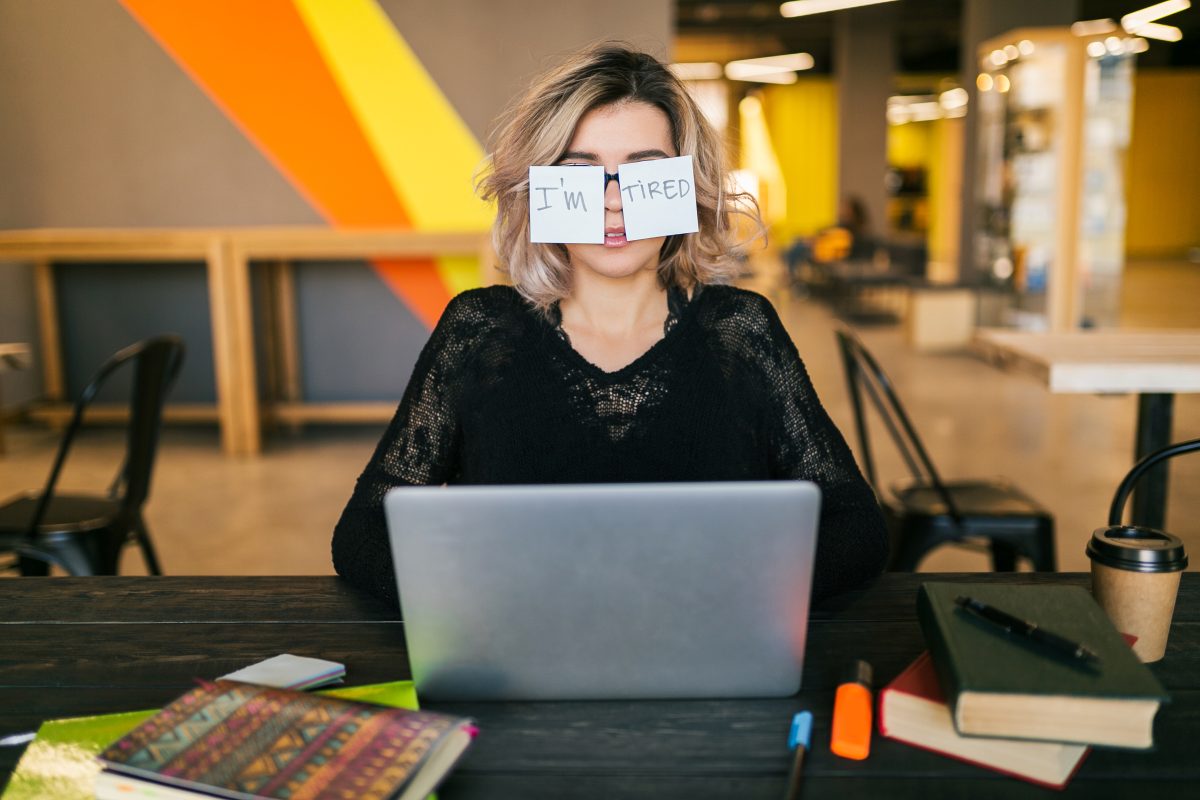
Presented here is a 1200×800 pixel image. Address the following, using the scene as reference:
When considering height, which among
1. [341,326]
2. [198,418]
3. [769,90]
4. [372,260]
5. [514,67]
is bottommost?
[198,418]

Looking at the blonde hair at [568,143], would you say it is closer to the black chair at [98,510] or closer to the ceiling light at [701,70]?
the black chair at [98,510]

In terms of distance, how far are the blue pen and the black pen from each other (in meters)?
0.16

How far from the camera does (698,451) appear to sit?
4.53 feet

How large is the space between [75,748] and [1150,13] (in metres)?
11.2

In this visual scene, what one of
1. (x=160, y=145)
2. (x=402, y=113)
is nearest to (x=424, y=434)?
(x=402, y=113)

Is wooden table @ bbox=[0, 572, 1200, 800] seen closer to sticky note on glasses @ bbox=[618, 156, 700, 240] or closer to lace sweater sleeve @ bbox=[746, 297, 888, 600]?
lace sweater sleeve @ bbox=[746, 297, 888, 600]

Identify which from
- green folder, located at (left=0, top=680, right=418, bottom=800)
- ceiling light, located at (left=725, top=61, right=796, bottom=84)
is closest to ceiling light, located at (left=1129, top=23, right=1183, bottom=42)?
ceiling light, located at (left=725, top=61, right=796, bottom=84)

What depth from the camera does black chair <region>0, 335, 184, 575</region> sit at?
2.14 metres

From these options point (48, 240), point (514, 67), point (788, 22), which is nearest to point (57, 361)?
point (48, 240)

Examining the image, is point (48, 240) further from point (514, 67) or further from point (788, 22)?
point (788, 22)

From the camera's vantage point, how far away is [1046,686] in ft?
2.36

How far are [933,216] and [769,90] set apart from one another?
4012 mm

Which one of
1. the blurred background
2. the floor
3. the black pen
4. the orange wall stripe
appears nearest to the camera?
the black pen

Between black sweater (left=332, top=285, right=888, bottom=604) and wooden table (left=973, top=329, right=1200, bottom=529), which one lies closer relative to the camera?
black sweater (left=332, top=285, right=888, bottom=604)
